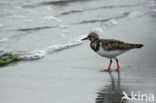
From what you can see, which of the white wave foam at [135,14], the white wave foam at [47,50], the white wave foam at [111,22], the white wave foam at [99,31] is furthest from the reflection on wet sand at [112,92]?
the white wave foam at [135,14]

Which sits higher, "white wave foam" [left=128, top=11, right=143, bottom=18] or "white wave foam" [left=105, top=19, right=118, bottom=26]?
"white wave foam" [left=128, top=11, right=143, bottom=18]

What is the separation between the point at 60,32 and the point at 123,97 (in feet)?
13.6

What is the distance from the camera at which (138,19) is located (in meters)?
9.08

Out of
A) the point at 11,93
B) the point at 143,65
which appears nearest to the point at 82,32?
the point at 143,65

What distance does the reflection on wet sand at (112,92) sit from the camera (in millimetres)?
4605

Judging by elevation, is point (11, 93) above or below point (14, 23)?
below

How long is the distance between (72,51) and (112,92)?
7.59ft

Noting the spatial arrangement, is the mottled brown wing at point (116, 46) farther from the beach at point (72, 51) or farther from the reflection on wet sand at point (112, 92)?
the reflection on wet sand at point (112, 92)

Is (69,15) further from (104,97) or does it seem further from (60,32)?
(104,97)

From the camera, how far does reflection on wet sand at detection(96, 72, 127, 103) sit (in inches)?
181

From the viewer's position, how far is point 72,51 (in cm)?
706

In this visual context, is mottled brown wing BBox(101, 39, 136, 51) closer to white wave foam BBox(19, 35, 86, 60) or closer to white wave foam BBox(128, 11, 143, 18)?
white wave foam BBox(19, 35, 86, 60)

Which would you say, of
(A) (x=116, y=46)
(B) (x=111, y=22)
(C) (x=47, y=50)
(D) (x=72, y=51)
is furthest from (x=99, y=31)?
(A) (x=116, y=46)

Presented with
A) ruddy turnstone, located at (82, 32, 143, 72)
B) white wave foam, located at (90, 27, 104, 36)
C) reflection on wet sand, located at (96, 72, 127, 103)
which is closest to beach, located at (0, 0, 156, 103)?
reflection on wet sand, located at (96, 72, 127, 103)
